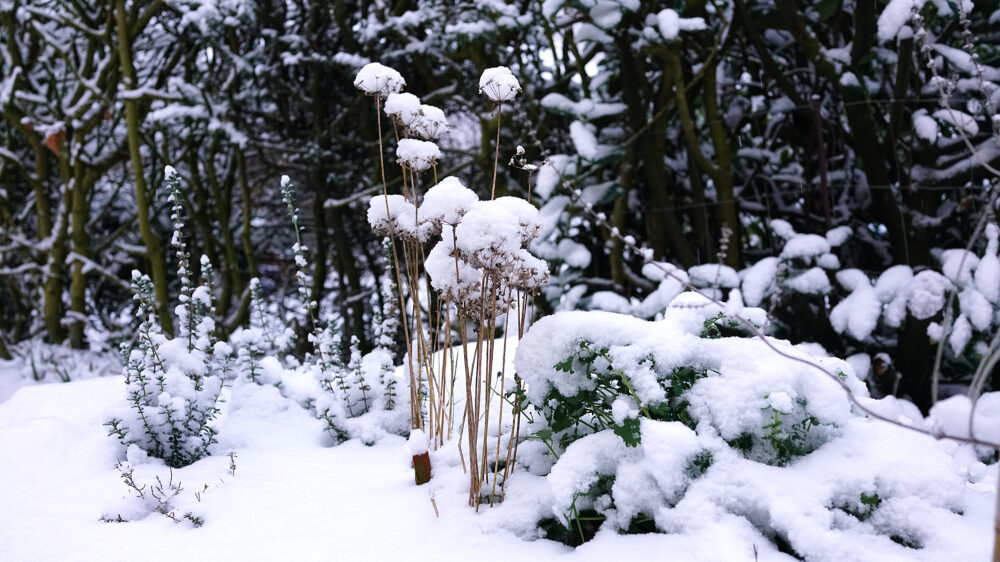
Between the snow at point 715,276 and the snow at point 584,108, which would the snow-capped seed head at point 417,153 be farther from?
the snow at point 584,108

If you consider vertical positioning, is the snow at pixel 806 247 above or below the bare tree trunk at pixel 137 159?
below

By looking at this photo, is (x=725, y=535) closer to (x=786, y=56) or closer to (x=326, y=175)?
(x=786, y=56)

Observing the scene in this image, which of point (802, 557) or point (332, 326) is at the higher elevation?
point (332, 326)

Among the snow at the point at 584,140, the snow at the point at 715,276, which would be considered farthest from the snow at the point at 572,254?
the snow at the point at 715,276

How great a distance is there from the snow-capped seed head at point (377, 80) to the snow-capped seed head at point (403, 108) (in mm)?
43

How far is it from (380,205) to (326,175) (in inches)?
134

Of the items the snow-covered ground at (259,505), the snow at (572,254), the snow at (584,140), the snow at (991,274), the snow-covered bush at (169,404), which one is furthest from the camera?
the snow at (572,254)

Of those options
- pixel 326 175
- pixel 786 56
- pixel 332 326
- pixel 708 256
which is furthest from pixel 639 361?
pixel 326 175

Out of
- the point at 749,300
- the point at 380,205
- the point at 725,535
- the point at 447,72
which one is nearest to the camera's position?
the point at 725,535

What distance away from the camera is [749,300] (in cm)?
242

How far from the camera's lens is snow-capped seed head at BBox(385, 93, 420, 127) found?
138cm

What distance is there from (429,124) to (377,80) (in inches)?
5.5

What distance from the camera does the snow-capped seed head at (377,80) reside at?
1428 mm

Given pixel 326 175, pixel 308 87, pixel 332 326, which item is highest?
pixel 308 87
